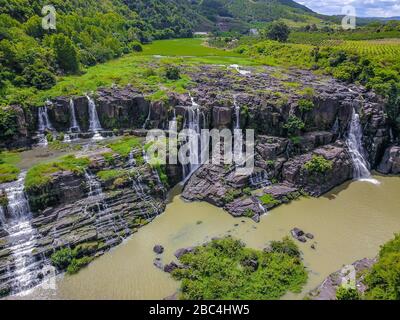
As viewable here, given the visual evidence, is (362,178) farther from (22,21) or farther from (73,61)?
(22,21)

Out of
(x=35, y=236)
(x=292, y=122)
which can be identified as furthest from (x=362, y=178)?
(x=35, y=236)

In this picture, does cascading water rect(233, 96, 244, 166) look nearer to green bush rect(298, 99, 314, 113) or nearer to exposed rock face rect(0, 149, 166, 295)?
green bush rect(298, 99, 314, 113)

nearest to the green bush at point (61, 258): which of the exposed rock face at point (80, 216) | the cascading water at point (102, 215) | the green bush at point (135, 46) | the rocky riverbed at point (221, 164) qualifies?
the exposed rock face at point (80, 216)

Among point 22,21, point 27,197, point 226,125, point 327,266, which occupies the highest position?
point 22,21

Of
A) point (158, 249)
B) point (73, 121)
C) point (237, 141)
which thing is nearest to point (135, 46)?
point (73, 121)

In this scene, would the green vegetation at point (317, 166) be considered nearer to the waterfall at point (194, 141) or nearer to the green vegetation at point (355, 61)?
the waterfall at point (194, 141)

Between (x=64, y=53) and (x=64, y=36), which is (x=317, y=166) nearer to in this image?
(x=64, y=53)
